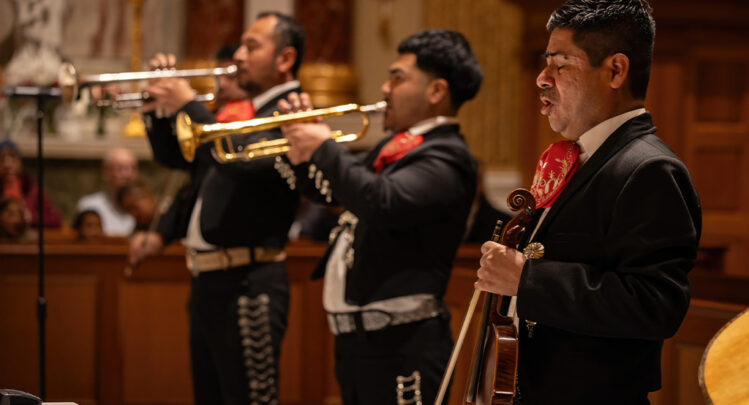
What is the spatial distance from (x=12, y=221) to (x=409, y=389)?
3.22 meters

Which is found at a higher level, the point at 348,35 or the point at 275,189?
the point at 348,35

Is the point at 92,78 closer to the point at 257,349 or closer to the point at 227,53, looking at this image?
the point at 227,53

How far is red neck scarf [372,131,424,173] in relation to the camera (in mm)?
2803

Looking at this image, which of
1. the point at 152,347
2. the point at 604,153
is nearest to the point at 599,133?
the point at 604,153

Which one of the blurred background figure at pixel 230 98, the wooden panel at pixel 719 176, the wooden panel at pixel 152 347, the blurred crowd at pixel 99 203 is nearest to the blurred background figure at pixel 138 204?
the blurred crowd at pixel 99 203

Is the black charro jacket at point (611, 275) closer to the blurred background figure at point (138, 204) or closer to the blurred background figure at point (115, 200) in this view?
the blurred background figure at point (138, 204)

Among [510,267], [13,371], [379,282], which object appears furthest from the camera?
[13,371]

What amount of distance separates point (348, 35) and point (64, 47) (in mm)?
2530

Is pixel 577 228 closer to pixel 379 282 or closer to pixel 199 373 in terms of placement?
pixel 379 282

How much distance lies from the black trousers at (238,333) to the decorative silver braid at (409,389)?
72cm

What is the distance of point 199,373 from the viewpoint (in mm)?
3312

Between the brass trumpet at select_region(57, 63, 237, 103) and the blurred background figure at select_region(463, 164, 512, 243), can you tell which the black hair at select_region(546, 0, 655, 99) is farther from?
the blurred background figure at select_region(463, 164, 512, 243)

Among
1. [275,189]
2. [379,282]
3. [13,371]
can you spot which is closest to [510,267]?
[379,282]

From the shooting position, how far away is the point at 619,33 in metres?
1.81
